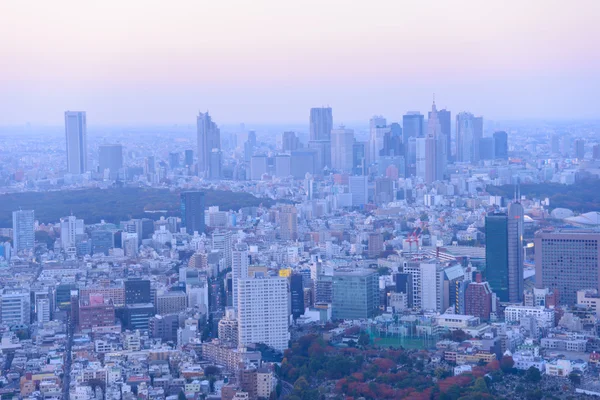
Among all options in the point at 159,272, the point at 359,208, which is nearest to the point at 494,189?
the point at 359,208

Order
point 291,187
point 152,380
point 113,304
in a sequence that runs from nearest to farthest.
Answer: point 152,380, point 113,304, point 291,187

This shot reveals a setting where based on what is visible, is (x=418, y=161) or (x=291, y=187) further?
(x=418, y=161)

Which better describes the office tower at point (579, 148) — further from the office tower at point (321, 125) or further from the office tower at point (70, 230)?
the office tower at point (70, 230)

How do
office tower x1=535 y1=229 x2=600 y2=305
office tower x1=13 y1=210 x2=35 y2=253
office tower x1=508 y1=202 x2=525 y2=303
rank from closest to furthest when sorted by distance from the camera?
office tower x1=535 y1=229 x2=600 y2=305 → office tower x1=508 y1=202 x2=525 y2=303 → office tower x1=13 y1=210 x2=35 y2=253

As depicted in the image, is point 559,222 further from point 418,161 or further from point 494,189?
point 418,161

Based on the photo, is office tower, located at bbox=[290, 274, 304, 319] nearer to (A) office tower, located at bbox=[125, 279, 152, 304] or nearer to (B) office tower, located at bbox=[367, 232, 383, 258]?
(A) office tower, located at bbox=[125, 279, 152, 304]

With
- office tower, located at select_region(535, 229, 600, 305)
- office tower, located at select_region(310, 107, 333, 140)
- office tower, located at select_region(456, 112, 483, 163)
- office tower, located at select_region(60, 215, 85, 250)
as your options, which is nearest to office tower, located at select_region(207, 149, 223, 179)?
office tower, located at select_region(310, 107, 333, 140)

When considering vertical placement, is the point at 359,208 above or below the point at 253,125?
below
